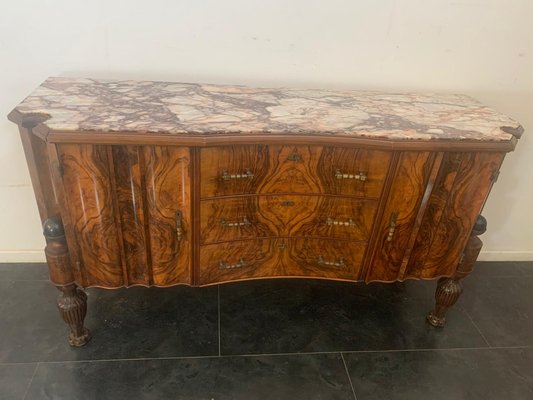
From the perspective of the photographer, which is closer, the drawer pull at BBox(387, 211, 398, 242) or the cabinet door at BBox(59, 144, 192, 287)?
the cabinet door at BBox(59, 144, 192, 287)

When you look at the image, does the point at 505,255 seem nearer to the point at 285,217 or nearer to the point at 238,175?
the point at 285,217

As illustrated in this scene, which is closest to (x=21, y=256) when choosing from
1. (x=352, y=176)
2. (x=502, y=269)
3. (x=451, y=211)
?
(x=352, y=176)

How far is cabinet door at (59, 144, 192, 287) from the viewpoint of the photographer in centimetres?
116

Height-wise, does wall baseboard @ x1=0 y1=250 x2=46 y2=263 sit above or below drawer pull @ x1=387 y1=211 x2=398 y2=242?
below

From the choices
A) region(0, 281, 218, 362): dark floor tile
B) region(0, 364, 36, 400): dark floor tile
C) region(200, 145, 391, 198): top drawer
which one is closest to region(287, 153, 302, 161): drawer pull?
region(200, 145, 391, 198): top drawer

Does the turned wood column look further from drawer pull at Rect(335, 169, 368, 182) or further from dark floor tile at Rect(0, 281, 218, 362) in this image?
drawer pull at Rect(335, 169, 368, 182)

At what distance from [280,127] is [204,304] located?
95 centimetres

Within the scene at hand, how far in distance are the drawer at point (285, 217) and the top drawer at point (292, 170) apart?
0.11 feet

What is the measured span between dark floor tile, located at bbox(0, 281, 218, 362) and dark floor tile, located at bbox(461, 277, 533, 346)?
1196 mm

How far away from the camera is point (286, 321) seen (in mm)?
1757

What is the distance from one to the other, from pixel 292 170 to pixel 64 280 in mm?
829

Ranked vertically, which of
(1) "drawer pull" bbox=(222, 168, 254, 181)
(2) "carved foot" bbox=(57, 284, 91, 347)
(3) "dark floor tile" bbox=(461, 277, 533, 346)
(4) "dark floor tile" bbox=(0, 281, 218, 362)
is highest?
(1) "drawer pull" bbox=(222, 168, 254, 181)

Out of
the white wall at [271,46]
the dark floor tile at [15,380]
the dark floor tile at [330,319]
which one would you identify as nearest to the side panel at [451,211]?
the dark floor tile at [330,319]

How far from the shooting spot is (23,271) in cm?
189
